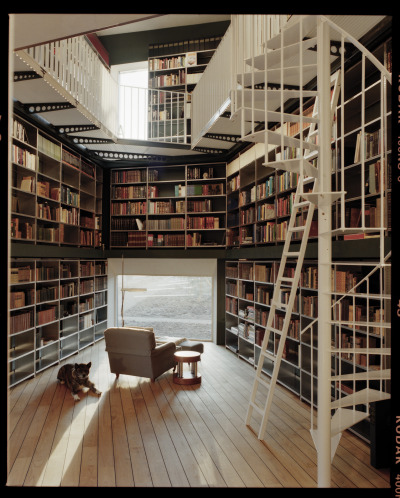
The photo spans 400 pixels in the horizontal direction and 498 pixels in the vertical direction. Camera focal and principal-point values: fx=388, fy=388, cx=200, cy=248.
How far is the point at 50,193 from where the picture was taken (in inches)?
241

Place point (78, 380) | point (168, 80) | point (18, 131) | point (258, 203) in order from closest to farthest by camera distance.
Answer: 1. point (78, 380)
2. point (18, 131)
3. point (258, 203)
4. point (168, 80)

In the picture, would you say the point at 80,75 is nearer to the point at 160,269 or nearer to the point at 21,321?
the point at 21,321

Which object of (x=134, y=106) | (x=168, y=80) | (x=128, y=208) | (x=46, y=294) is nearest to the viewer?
(x=46, y=294)

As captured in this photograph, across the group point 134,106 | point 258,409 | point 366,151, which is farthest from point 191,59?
point 258,409

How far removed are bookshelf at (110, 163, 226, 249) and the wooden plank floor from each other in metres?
3.24

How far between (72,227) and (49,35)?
15.0 feet

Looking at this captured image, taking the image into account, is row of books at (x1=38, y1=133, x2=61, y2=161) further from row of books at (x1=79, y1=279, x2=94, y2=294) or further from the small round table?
the small round table

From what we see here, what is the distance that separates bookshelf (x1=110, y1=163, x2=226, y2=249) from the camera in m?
7.59

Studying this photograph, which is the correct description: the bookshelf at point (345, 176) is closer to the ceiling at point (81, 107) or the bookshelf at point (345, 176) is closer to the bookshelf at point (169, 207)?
the bookshelf at point (169, 207)

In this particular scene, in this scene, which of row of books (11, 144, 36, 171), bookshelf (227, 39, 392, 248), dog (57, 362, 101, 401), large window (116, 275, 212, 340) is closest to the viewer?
bookshelf (227, 39, 392, 248)

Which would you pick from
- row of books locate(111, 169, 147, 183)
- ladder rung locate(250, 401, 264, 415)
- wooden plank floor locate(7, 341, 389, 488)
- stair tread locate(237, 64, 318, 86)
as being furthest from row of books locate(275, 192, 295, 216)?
row of books locate(111, 169, 147, 183)

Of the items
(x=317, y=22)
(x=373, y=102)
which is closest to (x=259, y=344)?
(x=373, y=102)

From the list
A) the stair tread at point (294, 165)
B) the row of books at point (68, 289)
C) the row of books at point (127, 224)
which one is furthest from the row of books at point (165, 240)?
the stair tread at point (294, 165)

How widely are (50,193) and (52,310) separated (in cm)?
183
